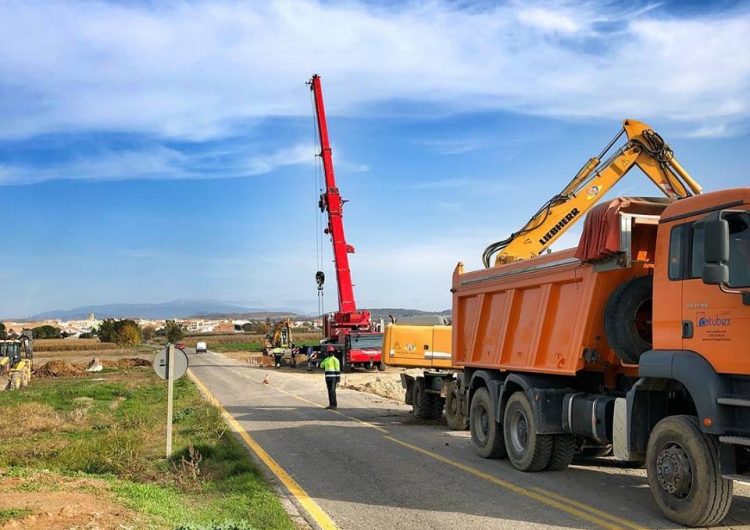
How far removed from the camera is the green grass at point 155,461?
7781mm

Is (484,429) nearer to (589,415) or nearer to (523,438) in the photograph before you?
(523,438)

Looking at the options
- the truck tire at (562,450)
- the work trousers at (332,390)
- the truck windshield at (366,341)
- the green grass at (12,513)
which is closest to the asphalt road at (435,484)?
the truck tire at (562,450)

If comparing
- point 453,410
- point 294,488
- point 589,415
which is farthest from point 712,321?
point 453,410

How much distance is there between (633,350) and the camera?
871 centimetres

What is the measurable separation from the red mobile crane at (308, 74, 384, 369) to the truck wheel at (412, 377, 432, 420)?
19387mm

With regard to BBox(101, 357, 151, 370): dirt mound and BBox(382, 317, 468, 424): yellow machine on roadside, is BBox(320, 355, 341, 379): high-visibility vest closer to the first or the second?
BBox(382, 317, 468, 424): yellow machine on roadside

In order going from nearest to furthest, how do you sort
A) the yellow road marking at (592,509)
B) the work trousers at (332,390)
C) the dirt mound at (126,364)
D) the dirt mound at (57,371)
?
the yellow road marking at (592,509) → the work trousers at (332,390) → the dirt mound at (57,371) → the dirt mound at (126,364)

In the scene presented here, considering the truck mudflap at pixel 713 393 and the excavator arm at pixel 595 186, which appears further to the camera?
the excavator arm at pixel 595 186

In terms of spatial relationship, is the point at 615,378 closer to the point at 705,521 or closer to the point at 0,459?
the point at 705,521

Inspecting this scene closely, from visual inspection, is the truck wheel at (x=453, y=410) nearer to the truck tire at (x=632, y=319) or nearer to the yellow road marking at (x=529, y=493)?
the yellow road marking at (x=529, y=493)

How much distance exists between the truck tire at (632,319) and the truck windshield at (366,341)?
28.2 metres

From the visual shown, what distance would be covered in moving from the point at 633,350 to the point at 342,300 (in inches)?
1183

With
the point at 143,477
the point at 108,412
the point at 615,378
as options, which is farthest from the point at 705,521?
the point at 108,412

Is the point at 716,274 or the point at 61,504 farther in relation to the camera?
the point at 61,504
